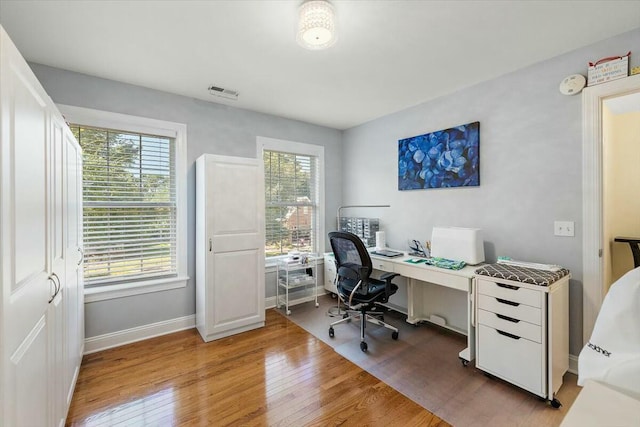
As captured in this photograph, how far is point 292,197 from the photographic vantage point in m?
3.84

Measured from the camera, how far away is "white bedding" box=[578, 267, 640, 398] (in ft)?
2.32

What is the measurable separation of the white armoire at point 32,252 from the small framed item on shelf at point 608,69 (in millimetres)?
3189

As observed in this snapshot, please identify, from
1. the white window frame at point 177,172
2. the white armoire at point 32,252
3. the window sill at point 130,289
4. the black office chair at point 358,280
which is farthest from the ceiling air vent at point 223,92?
the window sill at point 130,289

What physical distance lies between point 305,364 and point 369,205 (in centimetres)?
219

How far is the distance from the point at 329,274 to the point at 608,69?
3.31m

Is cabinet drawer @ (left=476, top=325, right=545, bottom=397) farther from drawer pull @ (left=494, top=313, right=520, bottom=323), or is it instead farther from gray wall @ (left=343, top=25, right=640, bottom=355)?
gray wall @ (left=343, top=25, right=640, bottom=355)

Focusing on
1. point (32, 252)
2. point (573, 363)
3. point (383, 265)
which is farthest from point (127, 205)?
point (573, 363)

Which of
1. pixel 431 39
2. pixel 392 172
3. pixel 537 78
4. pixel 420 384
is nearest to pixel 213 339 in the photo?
pixel 420 384

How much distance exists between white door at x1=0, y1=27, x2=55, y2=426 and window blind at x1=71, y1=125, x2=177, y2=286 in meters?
1.51

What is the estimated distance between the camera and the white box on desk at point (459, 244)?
8.22 ft

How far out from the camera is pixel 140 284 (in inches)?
106

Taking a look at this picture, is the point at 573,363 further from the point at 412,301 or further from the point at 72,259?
the point at 72,259

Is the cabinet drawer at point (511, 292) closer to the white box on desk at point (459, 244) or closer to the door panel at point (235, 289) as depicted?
the white box on desk at point (459, 244)

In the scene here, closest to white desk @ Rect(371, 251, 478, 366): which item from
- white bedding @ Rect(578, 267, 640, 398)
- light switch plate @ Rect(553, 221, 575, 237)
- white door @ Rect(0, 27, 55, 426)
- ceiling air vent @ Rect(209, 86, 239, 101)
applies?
light switch plate @ Rect(553, 221, 575, 237)
